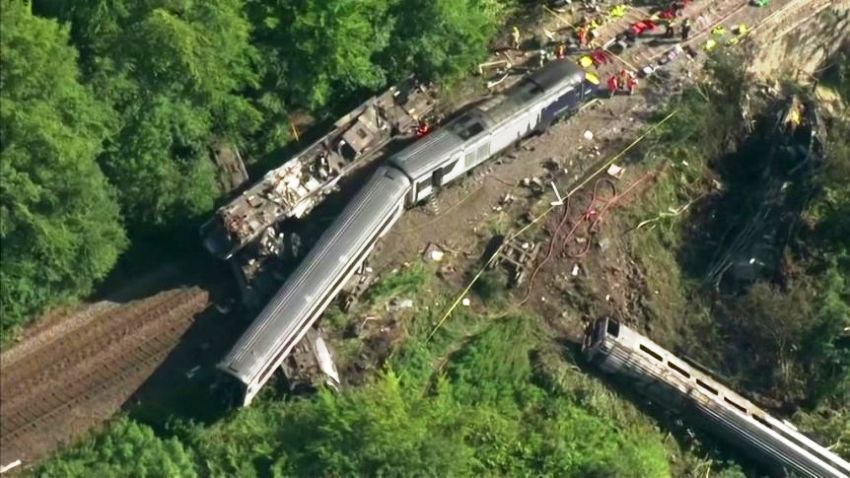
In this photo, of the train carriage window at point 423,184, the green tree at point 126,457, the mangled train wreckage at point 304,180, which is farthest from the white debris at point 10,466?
the train carriage window at point 423,184

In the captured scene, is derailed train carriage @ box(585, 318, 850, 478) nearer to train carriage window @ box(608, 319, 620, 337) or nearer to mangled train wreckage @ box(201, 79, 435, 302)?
train carriage window @ box(608, 319, 620, 337)

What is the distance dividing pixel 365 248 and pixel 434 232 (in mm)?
2606

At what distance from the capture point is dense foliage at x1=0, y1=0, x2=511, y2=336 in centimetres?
2339

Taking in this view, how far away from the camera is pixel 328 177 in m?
28.0

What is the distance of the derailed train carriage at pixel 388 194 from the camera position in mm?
25609

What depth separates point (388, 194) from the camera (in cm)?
2702

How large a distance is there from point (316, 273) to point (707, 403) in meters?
10.4

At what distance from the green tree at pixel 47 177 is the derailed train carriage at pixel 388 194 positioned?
432 cm

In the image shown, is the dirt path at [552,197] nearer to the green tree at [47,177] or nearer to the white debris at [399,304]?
the white debris at [399,304]

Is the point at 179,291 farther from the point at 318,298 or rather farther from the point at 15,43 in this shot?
the point at 15,43

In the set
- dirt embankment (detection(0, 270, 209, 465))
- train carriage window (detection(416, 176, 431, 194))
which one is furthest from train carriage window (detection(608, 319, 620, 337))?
dirt embankment (detection(0, 270, 209, 465))

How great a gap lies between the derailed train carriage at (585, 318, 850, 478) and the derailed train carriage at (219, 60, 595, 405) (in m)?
5.75

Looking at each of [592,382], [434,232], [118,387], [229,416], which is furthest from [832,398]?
[118,387]

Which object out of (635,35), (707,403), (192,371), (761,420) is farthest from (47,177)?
(761,420)
